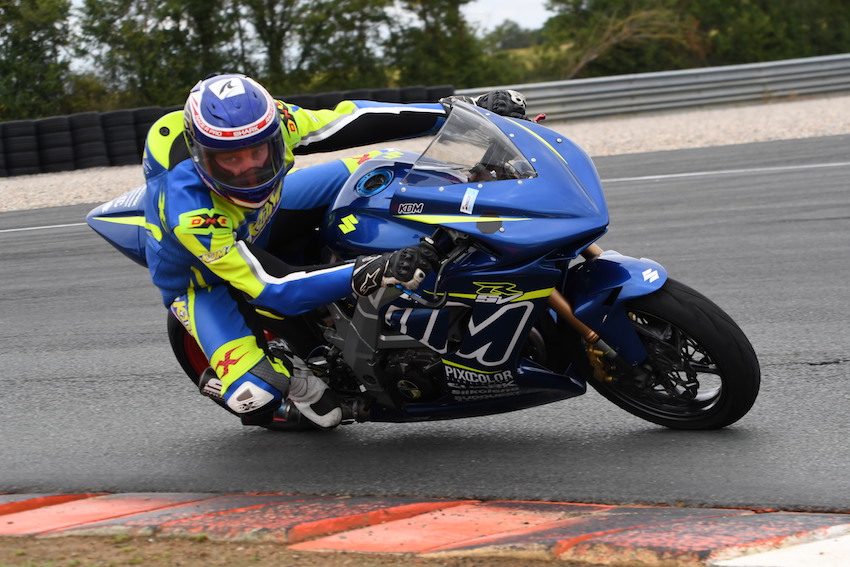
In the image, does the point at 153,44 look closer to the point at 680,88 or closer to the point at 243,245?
the point at 680,88

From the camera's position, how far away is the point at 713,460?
146 inches

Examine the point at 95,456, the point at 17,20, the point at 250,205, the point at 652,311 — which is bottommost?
the point at 95,456

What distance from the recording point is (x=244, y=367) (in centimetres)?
386

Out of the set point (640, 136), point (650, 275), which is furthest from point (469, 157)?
point (640, 136)

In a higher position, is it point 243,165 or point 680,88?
point 243,165

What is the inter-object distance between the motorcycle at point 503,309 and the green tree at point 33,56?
1640 cm

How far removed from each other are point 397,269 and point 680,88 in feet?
48.3

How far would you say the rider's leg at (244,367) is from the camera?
12.7 ft

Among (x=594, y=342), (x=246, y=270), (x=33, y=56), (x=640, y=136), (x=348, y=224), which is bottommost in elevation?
(x=640, y=136)

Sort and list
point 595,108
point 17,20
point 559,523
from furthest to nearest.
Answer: point 17,20 → point 595,108 → point 559,523

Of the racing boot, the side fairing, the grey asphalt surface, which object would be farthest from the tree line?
the racing boot

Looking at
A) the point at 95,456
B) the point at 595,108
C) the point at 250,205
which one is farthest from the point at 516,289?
the point at 595,108

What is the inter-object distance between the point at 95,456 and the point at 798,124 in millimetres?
11855

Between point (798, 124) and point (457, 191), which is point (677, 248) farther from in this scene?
point (798, 124)
